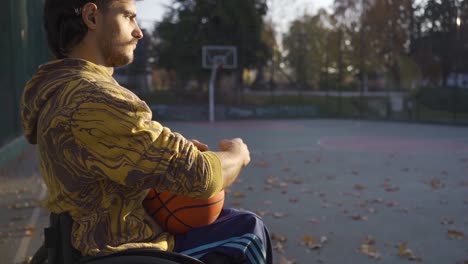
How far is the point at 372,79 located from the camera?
152ft

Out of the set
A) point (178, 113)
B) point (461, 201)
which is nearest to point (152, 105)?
point (178, 113)

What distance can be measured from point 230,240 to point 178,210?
20 centimetres

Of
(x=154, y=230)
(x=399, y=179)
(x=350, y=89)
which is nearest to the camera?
(x=154, y=230)

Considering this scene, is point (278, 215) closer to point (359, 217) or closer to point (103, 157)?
point (359, 217)

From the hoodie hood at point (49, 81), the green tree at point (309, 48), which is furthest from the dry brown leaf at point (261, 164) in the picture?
the green tree at point (309, 48)

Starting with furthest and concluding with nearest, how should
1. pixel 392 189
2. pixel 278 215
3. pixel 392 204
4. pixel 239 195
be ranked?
pixel 392 189 < pixel 239 195 < pixel 392 204 < pixel 278 215

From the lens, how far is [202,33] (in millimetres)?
32344

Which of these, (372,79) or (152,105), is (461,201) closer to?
(152,105)

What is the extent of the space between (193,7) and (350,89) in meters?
12.1

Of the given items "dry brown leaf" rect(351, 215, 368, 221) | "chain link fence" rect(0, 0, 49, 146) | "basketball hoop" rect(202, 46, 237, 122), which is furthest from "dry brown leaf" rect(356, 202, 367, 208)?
"basketball hoop" rect(202, 46, 237, 122)

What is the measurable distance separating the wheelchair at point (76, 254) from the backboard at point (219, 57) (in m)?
25.9

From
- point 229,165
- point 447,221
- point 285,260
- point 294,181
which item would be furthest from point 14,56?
point 229,165

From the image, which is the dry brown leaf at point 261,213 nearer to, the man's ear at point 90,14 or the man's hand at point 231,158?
the man's hand at point 231,158

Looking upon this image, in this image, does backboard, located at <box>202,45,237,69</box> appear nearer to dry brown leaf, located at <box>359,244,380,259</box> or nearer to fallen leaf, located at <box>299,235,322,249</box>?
fallen leaf, located at <box>299,235,322,249</box>
